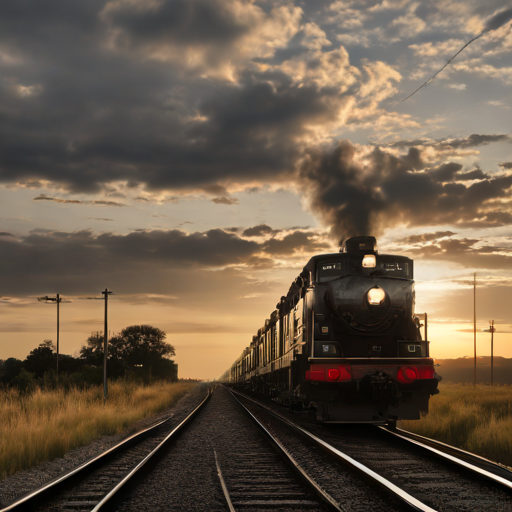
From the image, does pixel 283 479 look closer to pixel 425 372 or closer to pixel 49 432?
pixel 425 372

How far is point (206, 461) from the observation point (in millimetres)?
9180

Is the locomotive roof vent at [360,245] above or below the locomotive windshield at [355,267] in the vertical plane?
above

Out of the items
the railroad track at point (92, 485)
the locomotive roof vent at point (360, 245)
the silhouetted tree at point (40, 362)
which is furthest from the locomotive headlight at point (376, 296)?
the silhouetted tree at point (40, 362)

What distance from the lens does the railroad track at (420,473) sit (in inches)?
244

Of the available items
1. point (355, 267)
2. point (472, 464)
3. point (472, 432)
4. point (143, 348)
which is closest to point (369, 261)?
point (355, 267)

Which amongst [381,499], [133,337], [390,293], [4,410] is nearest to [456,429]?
[390,293]

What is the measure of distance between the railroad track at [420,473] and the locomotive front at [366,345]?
0.90 m

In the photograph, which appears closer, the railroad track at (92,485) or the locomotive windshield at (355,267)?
the railroad track at (92,485)

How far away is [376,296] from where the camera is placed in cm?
1219

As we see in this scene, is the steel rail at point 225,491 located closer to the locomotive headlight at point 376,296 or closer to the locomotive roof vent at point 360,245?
the locomotive headlight at point 376,296

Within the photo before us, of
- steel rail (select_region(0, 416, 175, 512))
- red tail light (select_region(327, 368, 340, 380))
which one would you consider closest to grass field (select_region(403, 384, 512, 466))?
red tail light (select_region(327, 368, 340, 380))

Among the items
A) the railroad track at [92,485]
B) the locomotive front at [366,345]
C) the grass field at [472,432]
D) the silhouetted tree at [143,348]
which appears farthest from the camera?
the silhouetted tree at [143,348]

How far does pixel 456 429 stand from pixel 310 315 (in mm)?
4394

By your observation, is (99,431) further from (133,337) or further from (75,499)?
(133,337)
